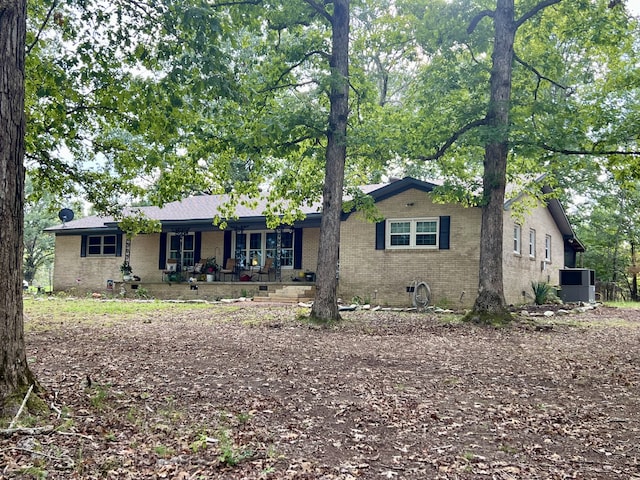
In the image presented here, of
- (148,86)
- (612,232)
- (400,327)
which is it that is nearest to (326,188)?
(400,327)

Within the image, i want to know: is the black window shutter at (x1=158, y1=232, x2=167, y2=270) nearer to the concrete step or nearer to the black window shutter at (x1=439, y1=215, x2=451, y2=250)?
the concrete step

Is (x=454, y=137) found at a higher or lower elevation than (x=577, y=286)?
higher

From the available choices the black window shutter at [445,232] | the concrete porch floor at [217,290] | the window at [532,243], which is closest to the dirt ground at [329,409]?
the black window shutter at [445,232]

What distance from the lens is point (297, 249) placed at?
791 inches

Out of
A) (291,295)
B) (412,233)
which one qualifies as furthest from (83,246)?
(412,233)

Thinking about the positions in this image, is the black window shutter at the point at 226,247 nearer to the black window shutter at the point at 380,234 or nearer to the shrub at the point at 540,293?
the black window shutter at the point at 380,234

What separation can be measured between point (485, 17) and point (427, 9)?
5.67ft

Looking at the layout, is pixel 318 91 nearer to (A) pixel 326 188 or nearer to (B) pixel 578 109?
(A) pixel 326 188

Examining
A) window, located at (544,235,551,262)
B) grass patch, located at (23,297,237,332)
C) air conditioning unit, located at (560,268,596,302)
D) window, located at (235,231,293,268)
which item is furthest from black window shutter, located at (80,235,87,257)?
air conditioning unit, located at (560,268,596,302)

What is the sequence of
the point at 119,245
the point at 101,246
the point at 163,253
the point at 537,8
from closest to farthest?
the point at 537,8
the point at 163,253
the point at 119,245
the point at 101,246

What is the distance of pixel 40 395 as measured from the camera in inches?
167

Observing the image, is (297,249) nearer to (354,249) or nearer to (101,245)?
(354,249)

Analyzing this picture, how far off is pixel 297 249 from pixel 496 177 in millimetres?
9783

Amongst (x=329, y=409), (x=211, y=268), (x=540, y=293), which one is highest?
(x=211, y=268)
